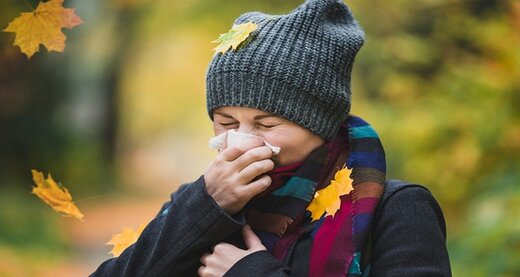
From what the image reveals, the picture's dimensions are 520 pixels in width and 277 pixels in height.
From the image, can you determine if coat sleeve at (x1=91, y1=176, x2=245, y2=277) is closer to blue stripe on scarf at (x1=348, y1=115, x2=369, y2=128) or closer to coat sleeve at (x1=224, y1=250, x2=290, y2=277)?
coat sleeve at (x1=224, y1=250, x2=290, y2=277)

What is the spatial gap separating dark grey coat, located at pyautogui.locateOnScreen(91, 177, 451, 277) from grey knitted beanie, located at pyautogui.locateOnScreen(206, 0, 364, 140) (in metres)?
0.24

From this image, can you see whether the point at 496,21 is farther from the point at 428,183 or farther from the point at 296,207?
the point at 296,207

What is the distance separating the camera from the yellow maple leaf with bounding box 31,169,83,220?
2221 mm

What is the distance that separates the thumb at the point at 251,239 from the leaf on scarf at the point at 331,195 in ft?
0.51

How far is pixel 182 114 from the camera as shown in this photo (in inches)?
352

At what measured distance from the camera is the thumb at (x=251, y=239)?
1977mm

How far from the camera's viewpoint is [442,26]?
6.86 metres

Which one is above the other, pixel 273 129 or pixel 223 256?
pixel 273 129

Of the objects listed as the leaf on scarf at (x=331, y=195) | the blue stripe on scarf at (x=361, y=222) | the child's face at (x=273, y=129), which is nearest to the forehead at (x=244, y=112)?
the child's face at (x=273, y=129)

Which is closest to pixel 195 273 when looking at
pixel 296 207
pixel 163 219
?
pixel 163 219

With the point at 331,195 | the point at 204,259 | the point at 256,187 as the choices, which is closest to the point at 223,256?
the point at 204,259

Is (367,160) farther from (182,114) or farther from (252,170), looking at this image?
(182,114)

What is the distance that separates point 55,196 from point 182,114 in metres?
6.68

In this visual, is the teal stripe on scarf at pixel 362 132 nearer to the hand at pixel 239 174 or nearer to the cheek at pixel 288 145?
the cheek at pixel 288 145
